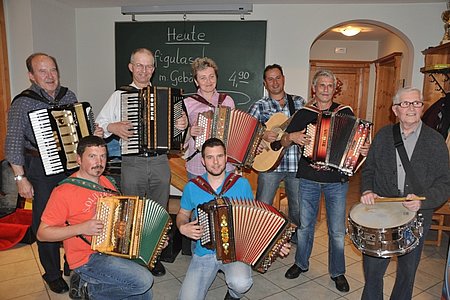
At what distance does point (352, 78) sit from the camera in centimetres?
772

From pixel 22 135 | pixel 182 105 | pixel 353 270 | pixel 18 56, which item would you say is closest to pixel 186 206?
pixel 182 105

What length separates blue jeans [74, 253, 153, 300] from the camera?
6.36 ft

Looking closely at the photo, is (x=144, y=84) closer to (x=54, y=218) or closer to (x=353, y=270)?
(x=54, y=218)

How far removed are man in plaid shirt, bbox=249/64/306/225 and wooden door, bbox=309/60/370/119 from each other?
494 cm

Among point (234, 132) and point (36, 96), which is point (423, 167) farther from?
point (36, 96)

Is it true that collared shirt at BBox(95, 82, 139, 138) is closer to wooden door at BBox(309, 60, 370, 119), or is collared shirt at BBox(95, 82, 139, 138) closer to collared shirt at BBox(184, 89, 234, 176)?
collared shirt at BBox(184, 89, 234, 176)

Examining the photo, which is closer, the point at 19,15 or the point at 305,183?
the point at 305,183

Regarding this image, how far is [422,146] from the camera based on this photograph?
6.39ft

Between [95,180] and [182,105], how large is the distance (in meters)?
0.77

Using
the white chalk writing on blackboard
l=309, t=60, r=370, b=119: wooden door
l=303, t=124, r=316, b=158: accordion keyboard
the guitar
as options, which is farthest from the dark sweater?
l=309, t=60, r=370, b=119: wooden door

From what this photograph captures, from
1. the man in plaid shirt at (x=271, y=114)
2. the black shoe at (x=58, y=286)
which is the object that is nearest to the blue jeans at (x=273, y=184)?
the man in plaid shirt at (x=271, y=114)

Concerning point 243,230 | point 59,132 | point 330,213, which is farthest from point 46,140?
point 330,213

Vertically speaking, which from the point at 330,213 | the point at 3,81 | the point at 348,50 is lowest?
the point at 330,213

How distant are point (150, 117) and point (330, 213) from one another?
144 cm
